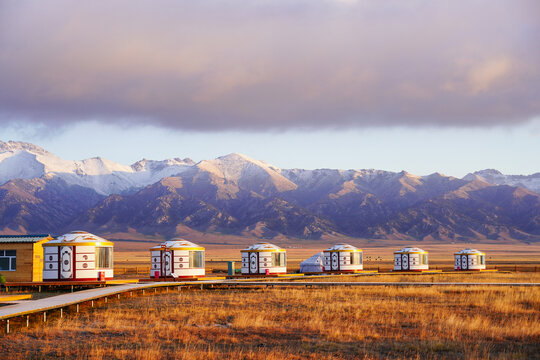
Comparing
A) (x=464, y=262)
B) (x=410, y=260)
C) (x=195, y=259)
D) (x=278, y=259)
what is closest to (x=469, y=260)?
(x=464, y=262)

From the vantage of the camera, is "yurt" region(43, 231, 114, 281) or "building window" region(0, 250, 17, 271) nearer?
"yurt" region(43, 231, 114, 281)

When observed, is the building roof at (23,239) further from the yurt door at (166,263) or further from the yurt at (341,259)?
the yurt at (341,259)

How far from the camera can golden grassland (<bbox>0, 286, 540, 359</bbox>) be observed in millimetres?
20562

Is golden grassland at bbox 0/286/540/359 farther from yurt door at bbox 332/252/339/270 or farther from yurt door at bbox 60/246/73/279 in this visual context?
yurt door at bbox 332/252/339/270

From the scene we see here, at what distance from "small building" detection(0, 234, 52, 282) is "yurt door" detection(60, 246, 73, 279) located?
286 cm

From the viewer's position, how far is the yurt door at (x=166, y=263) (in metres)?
54.9

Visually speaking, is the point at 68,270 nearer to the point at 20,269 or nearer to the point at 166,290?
the point at 20,269

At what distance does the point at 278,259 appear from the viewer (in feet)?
209

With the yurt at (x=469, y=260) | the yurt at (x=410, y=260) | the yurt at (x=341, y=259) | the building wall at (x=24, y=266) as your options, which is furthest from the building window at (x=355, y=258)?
the building wall at (x=24, y=266)

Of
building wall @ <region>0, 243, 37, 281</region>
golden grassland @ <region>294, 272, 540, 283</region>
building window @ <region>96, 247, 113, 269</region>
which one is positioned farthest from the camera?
golden grassland @ <region>294, 272, 540, 283</region>

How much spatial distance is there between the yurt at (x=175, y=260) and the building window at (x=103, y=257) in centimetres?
706

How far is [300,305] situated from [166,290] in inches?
520

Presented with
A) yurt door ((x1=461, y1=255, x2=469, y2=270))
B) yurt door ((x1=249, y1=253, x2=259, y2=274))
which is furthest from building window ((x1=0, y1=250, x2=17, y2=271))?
yurt door ((x1=461, y1=255, x2=469, y2=270))

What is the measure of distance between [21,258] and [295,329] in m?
29.2
